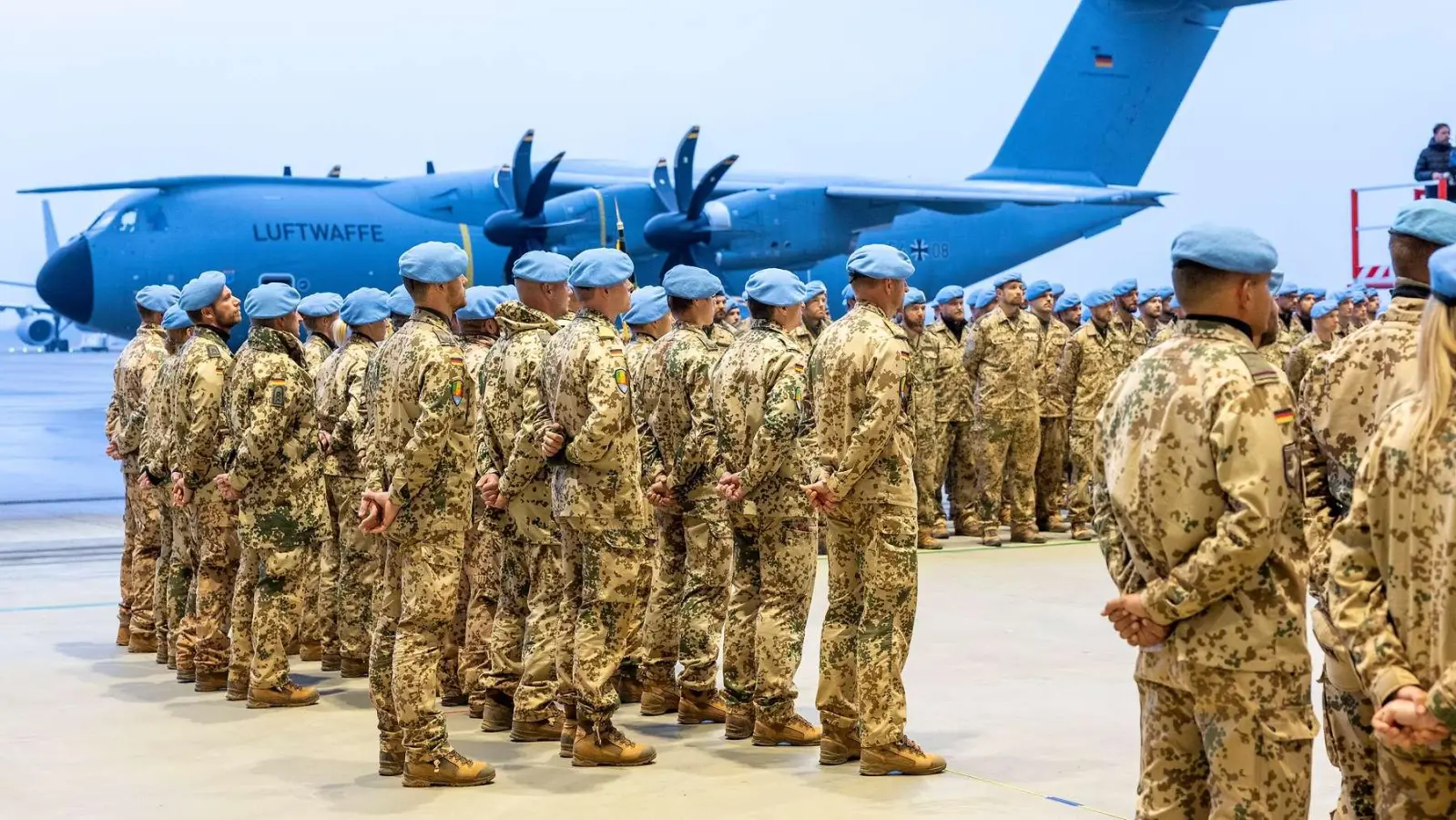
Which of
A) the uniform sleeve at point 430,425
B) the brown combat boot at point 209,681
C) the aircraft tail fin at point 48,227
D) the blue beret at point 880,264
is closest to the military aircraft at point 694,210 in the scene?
the brown combat boot at point 209,681

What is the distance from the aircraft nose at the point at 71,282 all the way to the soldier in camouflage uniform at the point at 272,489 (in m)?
11.4

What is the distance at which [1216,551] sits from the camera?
9.91ft

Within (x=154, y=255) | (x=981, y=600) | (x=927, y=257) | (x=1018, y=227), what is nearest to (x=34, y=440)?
(x=154, y=255)

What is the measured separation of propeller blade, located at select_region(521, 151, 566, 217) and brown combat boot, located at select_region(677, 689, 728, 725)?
11511 millimetres

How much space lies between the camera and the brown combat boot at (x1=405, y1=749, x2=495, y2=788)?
523cm

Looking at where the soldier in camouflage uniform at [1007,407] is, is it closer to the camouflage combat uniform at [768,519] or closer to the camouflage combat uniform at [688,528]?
the camouflage combat uniform at [688,528]

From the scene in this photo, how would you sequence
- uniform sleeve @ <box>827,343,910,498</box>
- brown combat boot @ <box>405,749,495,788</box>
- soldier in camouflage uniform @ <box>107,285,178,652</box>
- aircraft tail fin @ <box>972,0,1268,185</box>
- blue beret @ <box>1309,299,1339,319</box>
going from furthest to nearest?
aircraft tail fin @ <box>972,0,1268,185</box>, blue beret @ <box>1309,299,1339,319</box>, soldier in camouflage uniform @ <box>107,285,178,652</box>, brown combat boot @ <box>405,749,495,788</box>, uniform sleeve @ <box>827,343,910,498</box>

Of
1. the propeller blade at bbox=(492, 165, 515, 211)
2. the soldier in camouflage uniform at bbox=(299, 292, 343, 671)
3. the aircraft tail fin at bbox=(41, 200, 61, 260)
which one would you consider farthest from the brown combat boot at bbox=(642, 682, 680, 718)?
the aircraft tail fin at bbox=(41, 200, 61, 260)

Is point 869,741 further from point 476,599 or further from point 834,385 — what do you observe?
point 476,599

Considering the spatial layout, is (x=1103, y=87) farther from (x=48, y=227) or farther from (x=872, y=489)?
(x=48, y=227)

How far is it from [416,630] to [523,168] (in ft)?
42.6

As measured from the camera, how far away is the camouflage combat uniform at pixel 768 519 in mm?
5688

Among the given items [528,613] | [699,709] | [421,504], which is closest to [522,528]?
[528,613]

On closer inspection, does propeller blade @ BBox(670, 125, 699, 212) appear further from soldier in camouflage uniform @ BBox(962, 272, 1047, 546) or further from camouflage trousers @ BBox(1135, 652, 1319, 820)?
camouflage trousers @ BBox(1135, 652, 1319, 820)
